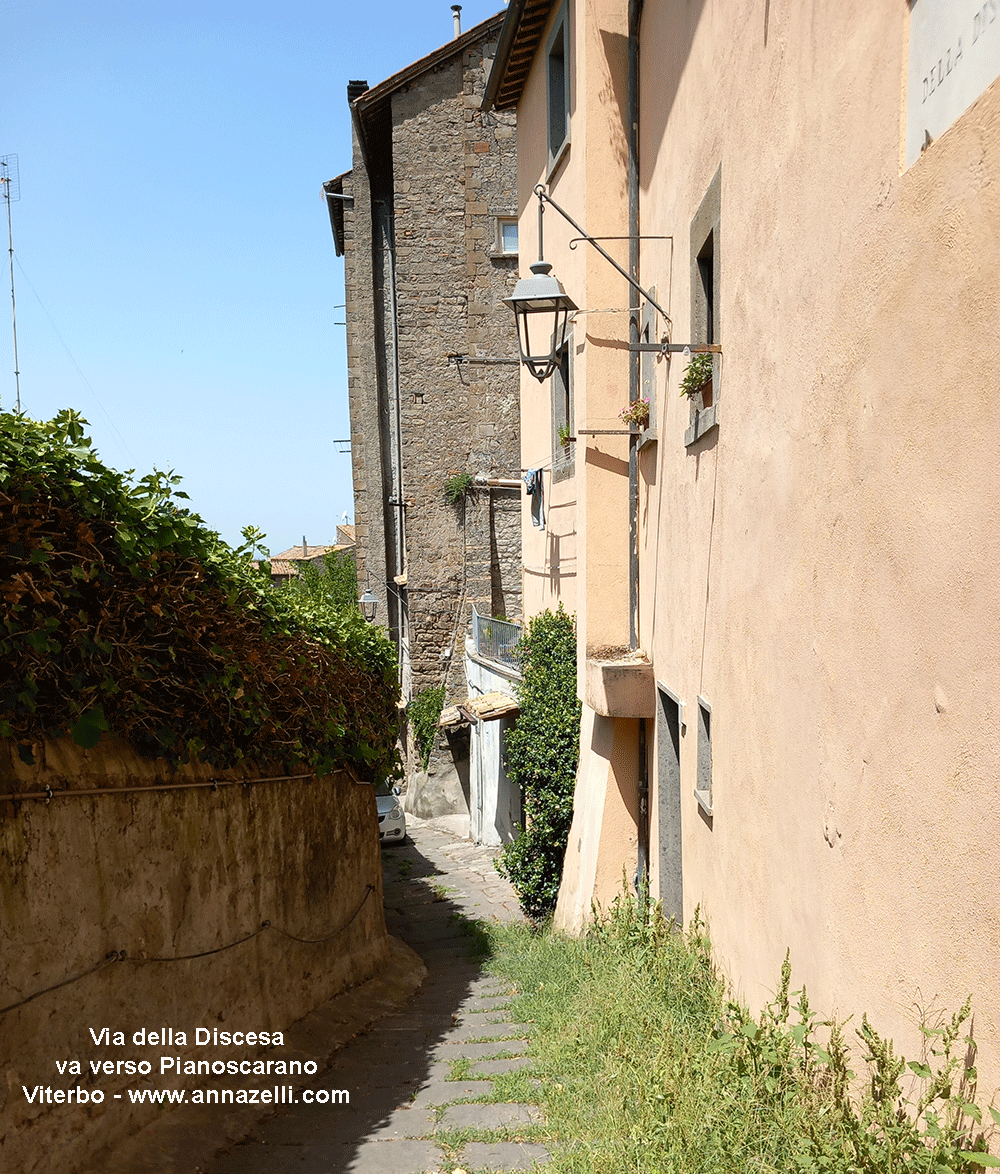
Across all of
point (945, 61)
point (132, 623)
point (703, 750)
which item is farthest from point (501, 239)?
point (945, 61)

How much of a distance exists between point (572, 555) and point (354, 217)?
15.8 metres

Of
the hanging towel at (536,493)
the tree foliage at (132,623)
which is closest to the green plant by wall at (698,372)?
the tree foliage at (132,623)

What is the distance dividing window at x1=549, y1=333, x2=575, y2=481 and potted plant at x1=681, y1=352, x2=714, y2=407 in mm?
4660

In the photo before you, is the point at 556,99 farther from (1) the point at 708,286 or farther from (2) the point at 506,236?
(2) the point at 506,236

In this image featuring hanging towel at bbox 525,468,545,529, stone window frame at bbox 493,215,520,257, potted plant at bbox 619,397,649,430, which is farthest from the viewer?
stone window frame at bbox 493,215,520,257

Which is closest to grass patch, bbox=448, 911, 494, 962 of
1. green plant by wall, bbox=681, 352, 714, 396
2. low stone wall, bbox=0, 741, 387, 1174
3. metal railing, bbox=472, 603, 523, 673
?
low stone wall, bbox=0, 741, 387, 1174

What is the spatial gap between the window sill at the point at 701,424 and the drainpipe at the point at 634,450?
2354mm

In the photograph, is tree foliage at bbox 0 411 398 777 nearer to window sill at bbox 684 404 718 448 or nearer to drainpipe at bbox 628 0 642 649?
window sill at bbox 684 404 718 448

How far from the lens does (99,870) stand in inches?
181

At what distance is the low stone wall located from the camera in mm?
4047

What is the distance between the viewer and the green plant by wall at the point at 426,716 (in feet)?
72.1

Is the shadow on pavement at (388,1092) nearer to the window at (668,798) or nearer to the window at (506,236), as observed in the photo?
the window at (668,798)

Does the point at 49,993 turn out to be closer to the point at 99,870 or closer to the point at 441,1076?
the point at 99,870

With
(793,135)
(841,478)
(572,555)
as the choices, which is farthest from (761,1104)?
(572,555)
